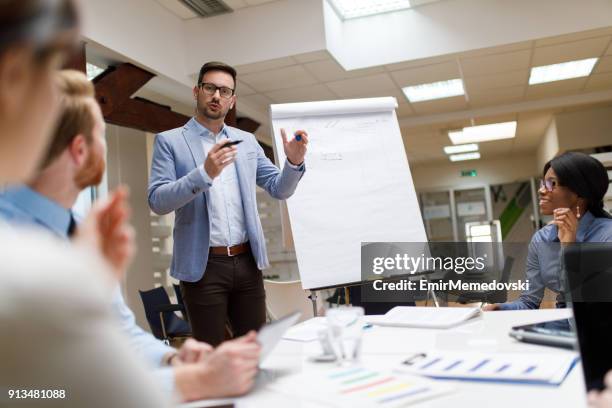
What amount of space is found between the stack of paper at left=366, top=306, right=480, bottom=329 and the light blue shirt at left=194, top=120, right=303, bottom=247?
0.77 metres

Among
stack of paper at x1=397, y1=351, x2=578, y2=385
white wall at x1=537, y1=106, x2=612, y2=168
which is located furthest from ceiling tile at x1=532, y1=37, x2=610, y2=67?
stack of paper at x1=397, y1=351, x2=578, y2=385

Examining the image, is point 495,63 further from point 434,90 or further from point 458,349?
point 458,349

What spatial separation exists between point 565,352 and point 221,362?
2.26ft

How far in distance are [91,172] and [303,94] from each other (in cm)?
566

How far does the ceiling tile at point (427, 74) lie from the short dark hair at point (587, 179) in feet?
11.9

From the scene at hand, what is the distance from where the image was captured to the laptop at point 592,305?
3.07ft

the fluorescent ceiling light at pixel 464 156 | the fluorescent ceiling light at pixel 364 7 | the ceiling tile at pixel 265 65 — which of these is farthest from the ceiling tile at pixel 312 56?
the fluorescent ceiling light at pixel 464 156

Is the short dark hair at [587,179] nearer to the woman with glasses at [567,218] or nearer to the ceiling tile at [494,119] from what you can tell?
the woman with glasses at [567,218]

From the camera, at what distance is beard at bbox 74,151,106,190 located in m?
0.97

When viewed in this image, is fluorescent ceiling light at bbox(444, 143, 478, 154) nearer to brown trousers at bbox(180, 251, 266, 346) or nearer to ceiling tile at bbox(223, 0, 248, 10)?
ceiling tile at bbox(223, 0, 248, 10)

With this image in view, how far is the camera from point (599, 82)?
23.4ft

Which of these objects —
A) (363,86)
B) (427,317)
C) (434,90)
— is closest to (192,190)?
(427,317)

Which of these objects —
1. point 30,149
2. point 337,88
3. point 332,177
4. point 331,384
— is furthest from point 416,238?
point 337,88

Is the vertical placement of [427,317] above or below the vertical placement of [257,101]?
below
